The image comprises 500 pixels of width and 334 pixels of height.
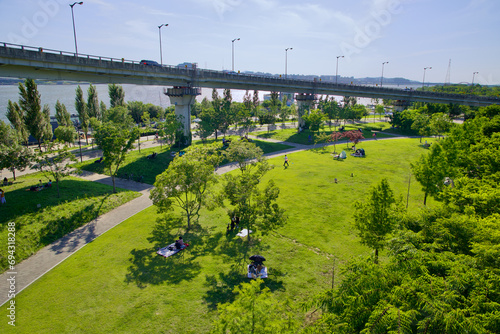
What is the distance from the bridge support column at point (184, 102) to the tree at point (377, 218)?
3838 cm

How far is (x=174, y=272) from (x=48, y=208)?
48.9ft

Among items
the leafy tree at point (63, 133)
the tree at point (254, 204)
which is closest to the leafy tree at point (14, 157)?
the tree at point (254, 204)

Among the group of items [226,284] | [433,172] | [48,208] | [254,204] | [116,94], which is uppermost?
[116,94]

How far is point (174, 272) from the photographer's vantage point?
1894cm

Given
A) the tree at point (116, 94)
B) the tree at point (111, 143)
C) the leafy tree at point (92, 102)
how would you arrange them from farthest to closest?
the tree at point (116, 94) < the leafy tree at point (92, 102) < the tree at point (111, 143)

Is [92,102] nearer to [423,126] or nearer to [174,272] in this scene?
[174,272]

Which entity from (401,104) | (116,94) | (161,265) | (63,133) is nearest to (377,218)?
(161,265)

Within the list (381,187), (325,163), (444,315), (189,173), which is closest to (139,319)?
(189,173)

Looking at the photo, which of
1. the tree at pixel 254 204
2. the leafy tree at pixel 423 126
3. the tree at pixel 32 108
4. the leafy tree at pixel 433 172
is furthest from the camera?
the leafy tree at pixel 423 126

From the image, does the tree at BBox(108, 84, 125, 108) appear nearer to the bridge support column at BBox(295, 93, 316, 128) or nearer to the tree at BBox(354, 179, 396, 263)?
the bridge support column at BBox(295, 93, 316, 128)

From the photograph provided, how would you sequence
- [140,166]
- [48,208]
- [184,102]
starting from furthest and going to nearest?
[184,102] < [140,166] < [48,208]

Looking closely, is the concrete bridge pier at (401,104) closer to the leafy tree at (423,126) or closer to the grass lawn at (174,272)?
the leafy tree at (423,126)

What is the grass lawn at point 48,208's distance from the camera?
72.1 ft

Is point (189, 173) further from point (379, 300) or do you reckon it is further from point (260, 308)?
point (379, 300)
